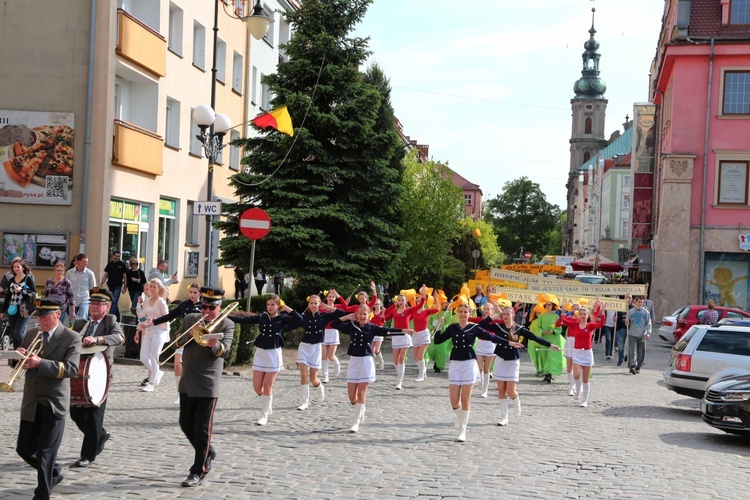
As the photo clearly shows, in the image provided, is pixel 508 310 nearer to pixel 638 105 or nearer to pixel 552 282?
pixel 552 282

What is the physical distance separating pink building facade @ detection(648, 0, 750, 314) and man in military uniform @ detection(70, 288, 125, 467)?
31.3 m

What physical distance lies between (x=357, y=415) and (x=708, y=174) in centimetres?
2899

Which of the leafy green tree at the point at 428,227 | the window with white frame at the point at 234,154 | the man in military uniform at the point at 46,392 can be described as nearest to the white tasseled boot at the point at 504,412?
the man in military uniform at the point at 46,392

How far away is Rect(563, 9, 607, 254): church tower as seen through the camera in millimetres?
149250

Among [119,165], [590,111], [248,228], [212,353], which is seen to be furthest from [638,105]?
[590,111]

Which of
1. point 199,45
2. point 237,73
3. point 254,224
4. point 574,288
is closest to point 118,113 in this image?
point 199,45

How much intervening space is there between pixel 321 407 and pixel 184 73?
18704 millimetres

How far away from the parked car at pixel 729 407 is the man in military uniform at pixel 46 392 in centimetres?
890

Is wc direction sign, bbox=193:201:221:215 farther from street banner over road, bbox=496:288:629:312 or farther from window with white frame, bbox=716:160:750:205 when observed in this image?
window with white frame, bbox=716:160:750:205

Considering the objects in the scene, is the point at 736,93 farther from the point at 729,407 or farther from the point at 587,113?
the point at 587,113

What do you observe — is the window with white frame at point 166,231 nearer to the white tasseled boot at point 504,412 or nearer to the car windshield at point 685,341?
the car windshield at point 685,341

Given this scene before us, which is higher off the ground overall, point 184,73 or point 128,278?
point 184,73

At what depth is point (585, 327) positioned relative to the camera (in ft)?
57.0

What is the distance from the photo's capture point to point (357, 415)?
12516 mm
